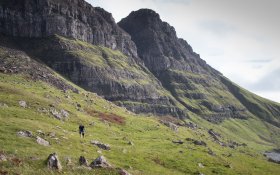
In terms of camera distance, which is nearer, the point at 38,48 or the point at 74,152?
the point at 74,152

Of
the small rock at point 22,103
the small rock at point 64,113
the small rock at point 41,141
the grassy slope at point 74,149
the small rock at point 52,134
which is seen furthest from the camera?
the small rock at point 64,113

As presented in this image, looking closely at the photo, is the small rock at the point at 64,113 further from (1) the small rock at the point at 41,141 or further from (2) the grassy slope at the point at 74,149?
(1) the small rock at the point at 41,141

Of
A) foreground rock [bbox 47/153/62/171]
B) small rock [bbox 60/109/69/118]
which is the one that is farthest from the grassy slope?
small rock [bbox 60/109/69/118]

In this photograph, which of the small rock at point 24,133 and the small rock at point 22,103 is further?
the small rock at point 22,103

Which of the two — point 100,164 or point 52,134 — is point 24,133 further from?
point 100,164

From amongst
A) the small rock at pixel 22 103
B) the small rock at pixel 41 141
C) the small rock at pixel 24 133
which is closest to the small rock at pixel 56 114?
the small rock at pixel 22 103

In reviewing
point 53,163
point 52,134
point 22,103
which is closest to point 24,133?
point 52,134

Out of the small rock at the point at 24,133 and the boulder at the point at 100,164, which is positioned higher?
the small rock at the point at 24,133

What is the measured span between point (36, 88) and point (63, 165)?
8948 cm

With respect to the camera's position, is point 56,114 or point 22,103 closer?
point 22,103

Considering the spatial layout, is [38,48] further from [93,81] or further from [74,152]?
[74,152]

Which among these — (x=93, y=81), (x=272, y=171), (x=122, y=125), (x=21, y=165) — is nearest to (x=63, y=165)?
(x=21, y=165)

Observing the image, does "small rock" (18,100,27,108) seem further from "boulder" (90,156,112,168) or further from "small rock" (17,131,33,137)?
"boulder" (90,156,112,168)

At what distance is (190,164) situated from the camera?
67.1 metres
